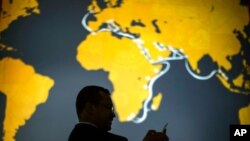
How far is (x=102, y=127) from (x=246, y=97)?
4.94 feet

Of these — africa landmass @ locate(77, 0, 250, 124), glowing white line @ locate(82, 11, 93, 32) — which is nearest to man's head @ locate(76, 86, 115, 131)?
africa landmass @ locate(77, 0, 250, 124)

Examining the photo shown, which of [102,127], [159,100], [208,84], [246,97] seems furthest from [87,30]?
[102,127]

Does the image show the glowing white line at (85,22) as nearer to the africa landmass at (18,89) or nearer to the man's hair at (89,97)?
the africa landmass at (18,89)

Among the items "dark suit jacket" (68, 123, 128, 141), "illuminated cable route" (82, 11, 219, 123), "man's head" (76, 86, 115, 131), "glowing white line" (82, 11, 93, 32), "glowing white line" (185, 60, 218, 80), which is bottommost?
"dark suit jacket" (68, 123, 128, 141)

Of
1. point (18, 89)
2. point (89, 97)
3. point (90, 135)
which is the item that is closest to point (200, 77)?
point (18, 89)

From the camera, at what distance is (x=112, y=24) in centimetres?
239

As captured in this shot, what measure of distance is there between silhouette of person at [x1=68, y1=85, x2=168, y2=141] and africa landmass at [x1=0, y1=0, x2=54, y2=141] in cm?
114

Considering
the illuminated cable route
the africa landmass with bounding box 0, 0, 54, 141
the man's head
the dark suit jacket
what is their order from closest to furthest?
the dark suit jacket, the man's head, the africa landmass with bounding box 0, 0, 54, 141, the illuminated cable route

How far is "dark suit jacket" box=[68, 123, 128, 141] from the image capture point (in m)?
1.02

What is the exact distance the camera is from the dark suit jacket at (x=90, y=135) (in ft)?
3.36

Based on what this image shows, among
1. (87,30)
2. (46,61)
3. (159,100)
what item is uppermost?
(87,30)

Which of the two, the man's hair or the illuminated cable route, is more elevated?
the illuminated cable route

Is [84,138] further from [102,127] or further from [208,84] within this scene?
[208,84]

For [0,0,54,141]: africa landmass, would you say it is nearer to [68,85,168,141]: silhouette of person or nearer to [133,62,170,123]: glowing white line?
[133,62,170,123]: glowing white line
